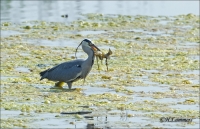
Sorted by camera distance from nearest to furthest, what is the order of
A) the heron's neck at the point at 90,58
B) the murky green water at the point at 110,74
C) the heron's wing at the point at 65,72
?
the murky green water at the point at 110,74, the heron's wing at the point at 65,72, the heron's neck at the point at 90,58

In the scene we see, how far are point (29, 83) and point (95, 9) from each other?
11.6 m

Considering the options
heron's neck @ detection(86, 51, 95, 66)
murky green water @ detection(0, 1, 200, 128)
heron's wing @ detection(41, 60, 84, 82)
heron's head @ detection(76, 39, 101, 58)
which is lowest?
murky green water @ detection(0, 1, 200, 128)

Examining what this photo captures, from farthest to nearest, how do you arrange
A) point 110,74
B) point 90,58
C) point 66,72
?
1. point 110,74
2. point 90,58
3. point 66,72

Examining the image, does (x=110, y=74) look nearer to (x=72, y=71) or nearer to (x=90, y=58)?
(x=90, y=58)

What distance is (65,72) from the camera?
37.1 feet

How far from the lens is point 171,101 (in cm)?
1020

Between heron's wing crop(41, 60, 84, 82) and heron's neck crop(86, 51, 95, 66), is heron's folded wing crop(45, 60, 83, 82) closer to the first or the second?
heron's wing crop(41, 60, 84, 82)

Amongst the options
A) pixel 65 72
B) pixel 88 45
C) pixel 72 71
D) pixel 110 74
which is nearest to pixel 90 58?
pixel 88 45

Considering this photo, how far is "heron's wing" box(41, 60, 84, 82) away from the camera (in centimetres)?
1127

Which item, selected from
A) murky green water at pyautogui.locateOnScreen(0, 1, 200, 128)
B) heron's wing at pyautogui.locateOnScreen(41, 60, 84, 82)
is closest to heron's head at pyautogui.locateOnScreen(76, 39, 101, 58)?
heron's wing at pyautogui.locateOnScreen(41, 60, 84, 82)

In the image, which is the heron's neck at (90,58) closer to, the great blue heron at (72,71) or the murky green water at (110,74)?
the great blue heron at (72,71)

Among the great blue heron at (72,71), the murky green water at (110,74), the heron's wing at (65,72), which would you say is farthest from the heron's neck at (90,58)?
the murky green water at (110,74)

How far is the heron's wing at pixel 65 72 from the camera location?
37.0 feet

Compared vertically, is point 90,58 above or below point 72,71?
above
